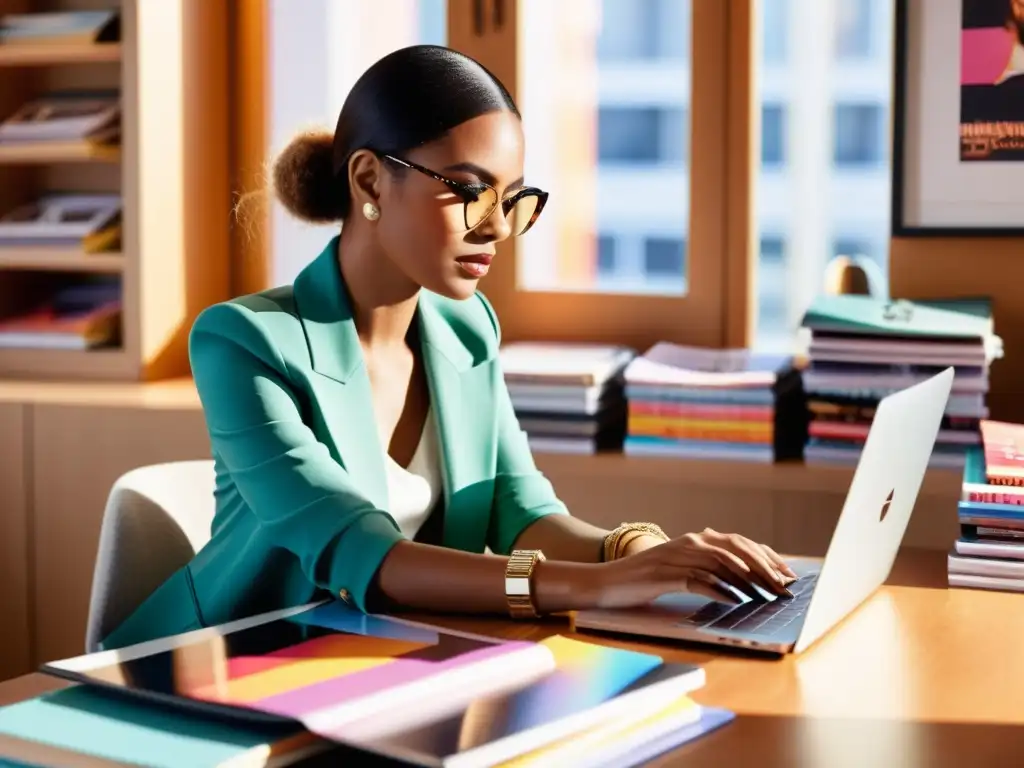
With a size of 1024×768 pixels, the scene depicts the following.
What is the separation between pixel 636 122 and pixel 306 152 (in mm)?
21070

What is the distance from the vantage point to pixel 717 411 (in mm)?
2553

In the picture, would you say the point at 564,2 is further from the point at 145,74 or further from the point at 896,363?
the point at 896,363

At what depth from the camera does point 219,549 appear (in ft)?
5.81

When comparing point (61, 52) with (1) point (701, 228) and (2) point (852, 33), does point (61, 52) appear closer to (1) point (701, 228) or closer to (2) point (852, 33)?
(1) point (701, 228)

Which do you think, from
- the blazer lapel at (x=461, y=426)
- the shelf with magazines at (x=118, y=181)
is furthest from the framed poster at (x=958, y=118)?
the shelf with magazines at (x=118, y=181)

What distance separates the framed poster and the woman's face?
45.7 inches

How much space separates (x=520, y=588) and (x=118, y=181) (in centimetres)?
212

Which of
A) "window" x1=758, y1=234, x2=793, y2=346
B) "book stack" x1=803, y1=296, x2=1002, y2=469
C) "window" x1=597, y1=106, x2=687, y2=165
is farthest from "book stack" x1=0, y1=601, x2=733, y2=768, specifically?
"window" x1=597, y1=106, x2=687, y2=165

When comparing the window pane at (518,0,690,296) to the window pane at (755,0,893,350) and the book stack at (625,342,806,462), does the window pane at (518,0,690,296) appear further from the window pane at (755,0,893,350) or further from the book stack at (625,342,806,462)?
the window pane at (755,0,893,350)

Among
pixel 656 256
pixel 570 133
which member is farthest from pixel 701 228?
pixel 656 256

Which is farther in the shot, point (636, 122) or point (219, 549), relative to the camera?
point (636, 122)

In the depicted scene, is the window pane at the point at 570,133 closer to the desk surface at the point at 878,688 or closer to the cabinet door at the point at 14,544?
the cabinet door at the point at 14,544

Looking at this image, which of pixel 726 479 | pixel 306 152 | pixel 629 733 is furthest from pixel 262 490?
pixel 726 479

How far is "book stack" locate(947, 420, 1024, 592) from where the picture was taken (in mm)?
1683
